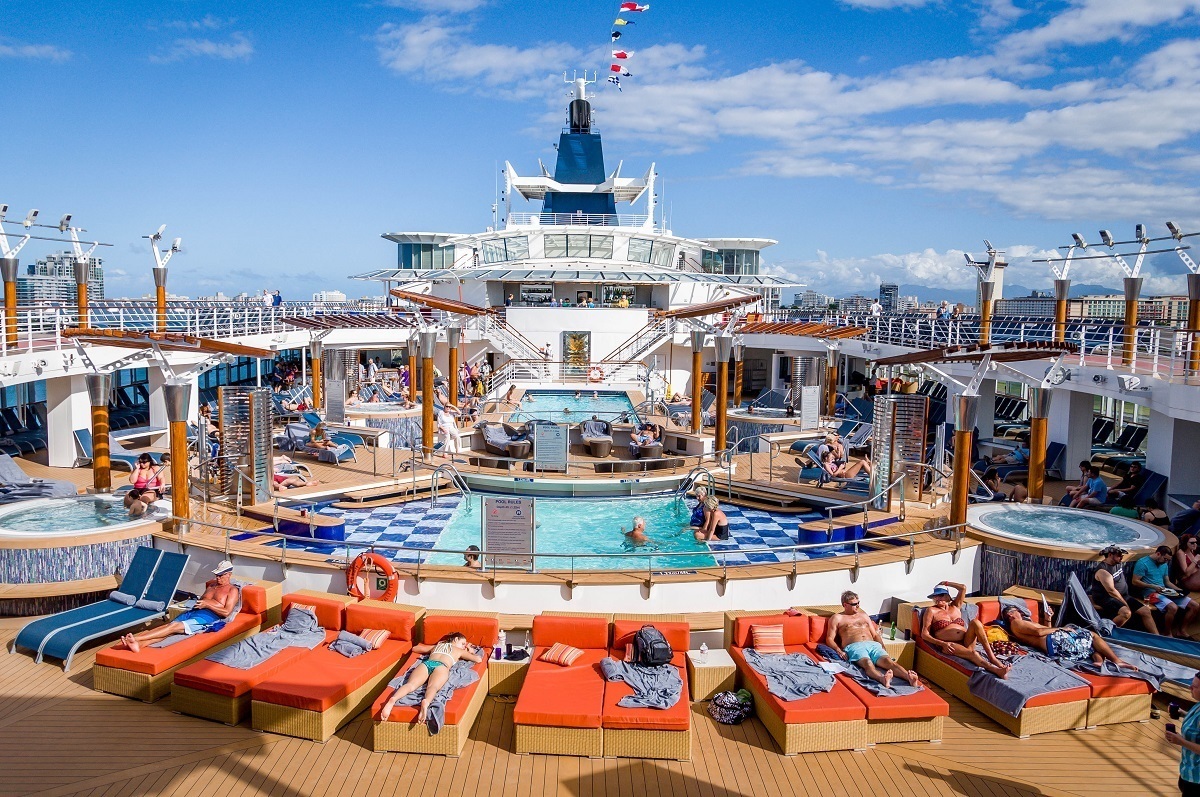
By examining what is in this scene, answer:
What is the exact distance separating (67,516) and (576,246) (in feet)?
79.4

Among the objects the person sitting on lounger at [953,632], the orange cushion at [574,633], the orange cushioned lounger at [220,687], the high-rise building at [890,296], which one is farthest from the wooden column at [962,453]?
the high-rise building at [890,296]

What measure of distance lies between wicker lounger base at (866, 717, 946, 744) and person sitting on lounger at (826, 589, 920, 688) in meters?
0.36

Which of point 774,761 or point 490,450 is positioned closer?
point 774,761

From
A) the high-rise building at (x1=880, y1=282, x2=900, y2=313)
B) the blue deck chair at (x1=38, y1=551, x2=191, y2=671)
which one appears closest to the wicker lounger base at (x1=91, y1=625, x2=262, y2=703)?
the blue deck chair at (x1=38, y1=551, x2=191, y2=671)

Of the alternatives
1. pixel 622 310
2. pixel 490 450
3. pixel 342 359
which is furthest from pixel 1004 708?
pixel 622 310

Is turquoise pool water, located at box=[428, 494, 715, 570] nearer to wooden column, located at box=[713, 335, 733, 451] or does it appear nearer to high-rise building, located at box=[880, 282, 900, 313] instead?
wooden column, located at box=[713, 335, 733, 451]

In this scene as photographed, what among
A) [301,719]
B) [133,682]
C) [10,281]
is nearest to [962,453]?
[301,719]

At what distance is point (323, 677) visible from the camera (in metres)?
5.58

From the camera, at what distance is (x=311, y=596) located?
6.57 metres

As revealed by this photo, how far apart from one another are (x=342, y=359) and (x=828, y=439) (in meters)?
10.6

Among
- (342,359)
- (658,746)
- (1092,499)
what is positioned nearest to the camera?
(658,746)

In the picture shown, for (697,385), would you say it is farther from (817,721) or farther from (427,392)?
(817,721)

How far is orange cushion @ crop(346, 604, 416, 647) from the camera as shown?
6238mm

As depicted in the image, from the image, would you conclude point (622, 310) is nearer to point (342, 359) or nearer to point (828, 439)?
point (342, 359)
